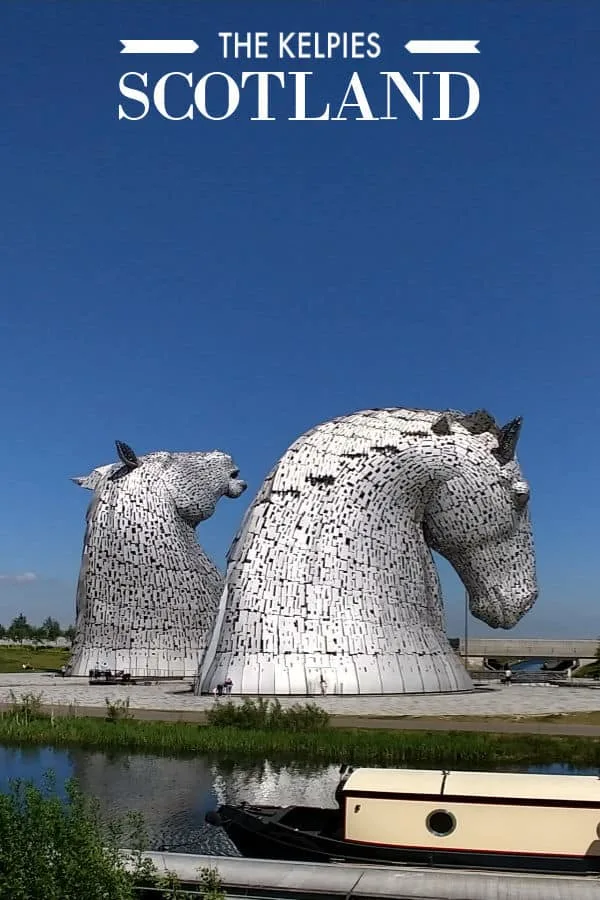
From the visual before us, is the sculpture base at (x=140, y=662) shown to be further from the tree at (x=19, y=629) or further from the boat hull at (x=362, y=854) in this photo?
the tree at (x=19, y=629)

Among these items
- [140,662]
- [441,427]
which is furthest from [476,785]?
[140,662]

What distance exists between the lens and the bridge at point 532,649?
61.5 metres

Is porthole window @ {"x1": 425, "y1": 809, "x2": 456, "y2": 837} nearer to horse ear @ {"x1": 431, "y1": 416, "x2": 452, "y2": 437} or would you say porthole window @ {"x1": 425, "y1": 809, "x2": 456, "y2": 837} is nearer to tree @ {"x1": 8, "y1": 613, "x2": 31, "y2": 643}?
horse ear @ {"x1": 431, "y1": 416, "x2": 452, "y2": 437}

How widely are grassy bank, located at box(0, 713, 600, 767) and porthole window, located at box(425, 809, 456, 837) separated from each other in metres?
6.17

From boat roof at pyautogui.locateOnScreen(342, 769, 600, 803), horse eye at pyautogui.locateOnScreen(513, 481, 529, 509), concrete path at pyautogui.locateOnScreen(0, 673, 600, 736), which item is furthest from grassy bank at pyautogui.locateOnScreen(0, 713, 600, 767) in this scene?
horse eye at pyautogui.locateOnScreen(513, 481, 529, 509)

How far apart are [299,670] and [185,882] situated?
15016 millimetres

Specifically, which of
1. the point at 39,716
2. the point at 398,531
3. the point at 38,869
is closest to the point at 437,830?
the point at 38,869

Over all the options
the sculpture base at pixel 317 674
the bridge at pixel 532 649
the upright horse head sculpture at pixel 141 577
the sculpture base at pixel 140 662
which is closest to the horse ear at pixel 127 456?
the upright horse head sculpture at pixel 141 577

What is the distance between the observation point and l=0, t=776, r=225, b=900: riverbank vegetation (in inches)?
241

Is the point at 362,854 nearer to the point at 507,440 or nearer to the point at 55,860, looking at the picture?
the point at 55,860

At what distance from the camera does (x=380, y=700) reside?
2112 cm

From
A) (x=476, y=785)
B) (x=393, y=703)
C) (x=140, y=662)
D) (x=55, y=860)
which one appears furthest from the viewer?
(x=140, y=662)

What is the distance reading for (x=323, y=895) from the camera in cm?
695

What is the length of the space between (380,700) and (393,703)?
2.53ft
